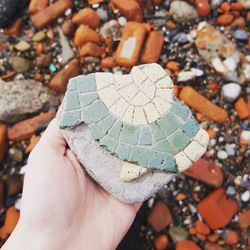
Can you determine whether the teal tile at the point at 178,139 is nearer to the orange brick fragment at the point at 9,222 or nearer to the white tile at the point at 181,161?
the white tile at the point at 181,161

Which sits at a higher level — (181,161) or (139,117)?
(139,117)

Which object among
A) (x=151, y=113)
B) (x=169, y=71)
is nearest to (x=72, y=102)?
(x=151, y=113)

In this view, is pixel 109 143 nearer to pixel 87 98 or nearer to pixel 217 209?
pixel 87 98

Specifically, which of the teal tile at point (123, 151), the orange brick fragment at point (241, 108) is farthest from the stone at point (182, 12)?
the teal tile at point (123, 151)

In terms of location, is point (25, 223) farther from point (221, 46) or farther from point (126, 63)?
point (221, 46)

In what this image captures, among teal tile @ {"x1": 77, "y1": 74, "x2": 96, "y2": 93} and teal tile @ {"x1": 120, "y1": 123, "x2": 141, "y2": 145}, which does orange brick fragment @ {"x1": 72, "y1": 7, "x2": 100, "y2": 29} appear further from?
teal tile @ {"x1": 120, "y1": 123, "x2": 141, "y2": 145}

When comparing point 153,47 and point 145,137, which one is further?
point 153,47
